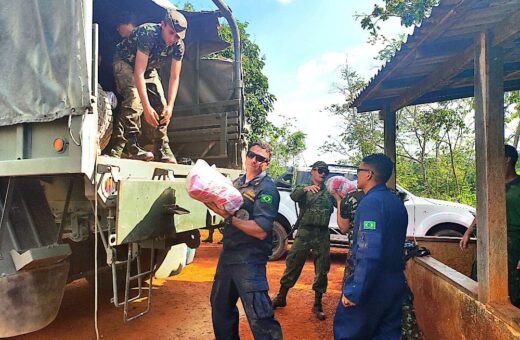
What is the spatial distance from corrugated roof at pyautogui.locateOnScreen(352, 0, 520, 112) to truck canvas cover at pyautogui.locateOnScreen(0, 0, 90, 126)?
2.11 metres

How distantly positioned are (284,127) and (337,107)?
5.67 m

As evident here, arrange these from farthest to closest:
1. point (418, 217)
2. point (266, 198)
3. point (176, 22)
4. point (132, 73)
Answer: point (418, 217) < point (132, 73) < point (176, 22) < point (266, 198)

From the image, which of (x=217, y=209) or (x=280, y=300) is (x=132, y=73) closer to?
(x=217, y=209)

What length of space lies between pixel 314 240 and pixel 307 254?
0.58ft

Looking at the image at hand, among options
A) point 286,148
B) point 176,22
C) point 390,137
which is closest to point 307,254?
point 390,137

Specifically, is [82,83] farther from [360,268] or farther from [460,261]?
[460,261]

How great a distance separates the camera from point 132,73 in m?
3.53

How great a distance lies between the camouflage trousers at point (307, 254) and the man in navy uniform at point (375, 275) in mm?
1914

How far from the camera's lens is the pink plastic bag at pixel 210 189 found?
2.39m

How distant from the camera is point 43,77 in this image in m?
2.46

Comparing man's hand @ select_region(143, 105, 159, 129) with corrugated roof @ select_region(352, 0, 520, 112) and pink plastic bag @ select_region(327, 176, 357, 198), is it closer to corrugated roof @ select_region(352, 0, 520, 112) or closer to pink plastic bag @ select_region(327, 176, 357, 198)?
pink plastic bag @ select_region(327, 176, 357, 198)

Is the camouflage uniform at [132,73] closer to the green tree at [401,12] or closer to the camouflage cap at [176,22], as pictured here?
the camouflage cap at [176,22]

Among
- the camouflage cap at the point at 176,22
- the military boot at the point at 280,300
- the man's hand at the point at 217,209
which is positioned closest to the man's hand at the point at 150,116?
the camouflage cap at the point at 176,22

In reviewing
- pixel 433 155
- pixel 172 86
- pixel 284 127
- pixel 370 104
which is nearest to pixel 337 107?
pixel 433 155
